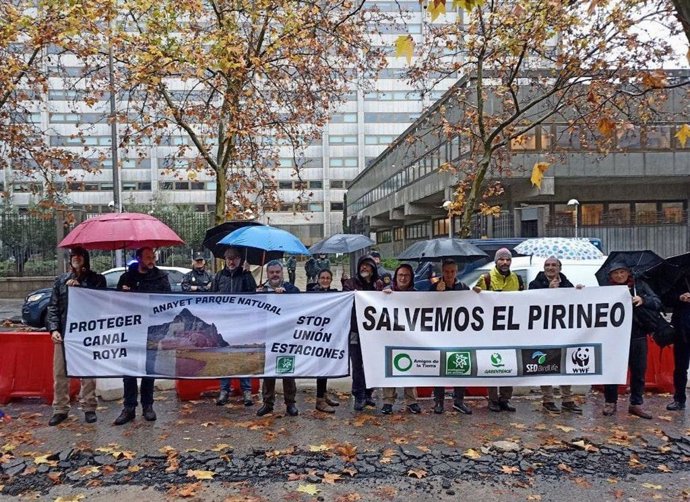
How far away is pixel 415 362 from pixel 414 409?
23.2 inches

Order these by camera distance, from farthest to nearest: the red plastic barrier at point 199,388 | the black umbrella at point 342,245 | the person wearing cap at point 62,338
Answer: the black umbrella at point 342,245, the red plastic barrier at point 199,388, the person wearing cap at point 62,338

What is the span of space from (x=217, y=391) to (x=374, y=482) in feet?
11.0

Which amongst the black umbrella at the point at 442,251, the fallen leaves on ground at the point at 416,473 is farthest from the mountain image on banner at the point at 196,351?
the fallen leaves on ground at the point at 416,473

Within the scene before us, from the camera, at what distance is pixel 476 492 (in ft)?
14.6

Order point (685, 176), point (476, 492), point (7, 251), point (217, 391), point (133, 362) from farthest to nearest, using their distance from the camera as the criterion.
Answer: point (685, 176) < point (7, 251) < point (217, 391) < point (133, 362) < point (476, 492)

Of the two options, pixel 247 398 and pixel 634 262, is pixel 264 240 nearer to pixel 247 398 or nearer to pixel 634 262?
pixel 247 398

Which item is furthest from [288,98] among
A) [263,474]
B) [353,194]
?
[353,194]

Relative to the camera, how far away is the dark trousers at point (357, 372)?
258 inches

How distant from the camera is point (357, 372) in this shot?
6586mm

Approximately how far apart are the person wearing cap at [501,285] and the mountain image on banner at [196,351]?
2746 millimetres

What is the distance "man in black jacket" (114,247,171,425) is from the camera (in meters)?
6.27

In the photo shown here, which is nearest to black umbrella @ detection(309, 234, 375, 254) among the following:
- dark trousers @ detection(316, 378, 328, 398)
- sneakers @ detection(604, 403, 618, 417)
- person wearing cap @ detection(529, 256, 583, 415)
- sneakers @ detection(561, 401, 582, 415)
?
dark trousers @ detection(316, 378, 328, 398)

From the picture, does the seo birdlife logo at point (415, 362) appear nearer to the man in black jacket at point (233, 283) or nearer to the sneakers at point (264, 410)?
the sneakers at point (264, 410)

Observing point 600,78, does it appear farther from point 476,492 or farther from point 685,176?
point 685,176
